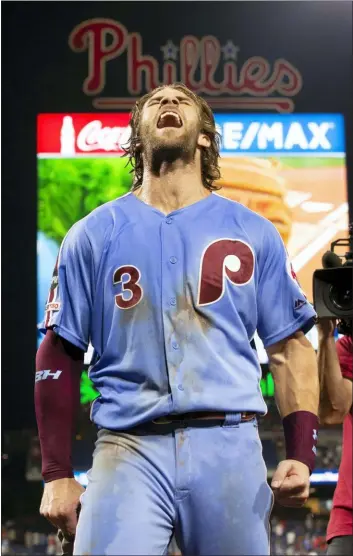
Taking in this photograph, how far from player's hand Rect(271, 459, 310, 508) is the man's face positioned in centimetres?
82

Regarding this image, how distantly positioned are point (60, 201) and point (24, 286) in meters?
0.58

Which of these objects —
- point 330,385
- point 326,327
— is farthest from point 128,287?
point 330,385

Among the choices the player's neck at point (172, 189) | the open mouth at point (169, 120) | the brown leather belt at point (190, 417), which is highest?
the open mouth at point (169, 120)

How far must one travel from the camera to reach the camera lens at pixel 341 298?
2.70 m

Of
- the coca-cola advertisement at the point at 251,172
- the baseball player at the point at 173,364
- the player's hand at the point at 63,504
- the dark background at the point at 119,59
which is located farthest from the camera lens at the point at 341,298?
the dark background at the point at 119,59

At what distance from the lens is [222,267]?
2100 millimetres

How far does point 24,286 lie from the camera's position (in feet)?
18.7

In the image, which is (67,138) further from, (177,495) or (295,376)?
(177,495)

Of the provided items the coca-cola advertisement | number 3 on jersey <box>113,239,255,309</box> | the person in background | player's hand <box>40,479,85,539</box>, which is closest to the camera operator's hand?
the person in background

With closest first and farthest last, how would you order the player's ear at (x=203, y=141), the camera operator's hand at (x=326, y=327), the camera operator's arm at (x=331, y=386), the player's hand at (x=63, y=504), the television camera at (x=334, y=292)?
the player's hand at (x=63, y=504)
the player's ear at (x=203, y=141)
the television camera at (x=334, y=292)
the camera operator's hand at (x=326, y=327)
the camera operator's arm at (x=331, y=386)

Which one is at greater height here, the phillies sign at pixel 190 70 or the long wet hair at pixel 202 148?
the phillies sign at pixel 190 70

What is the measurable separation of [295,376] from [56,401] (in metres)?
0.56

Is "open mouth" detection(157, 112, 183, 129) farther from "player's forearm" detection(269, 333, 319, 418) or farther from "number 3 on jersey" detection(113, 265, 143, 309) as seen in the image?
"player's forearm" detection(269, 333, 319, 418)

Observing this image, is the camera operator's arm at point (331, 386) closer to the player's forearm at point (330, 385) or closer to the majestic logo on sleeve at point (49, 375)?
the player's forearm at point (330, 385)
